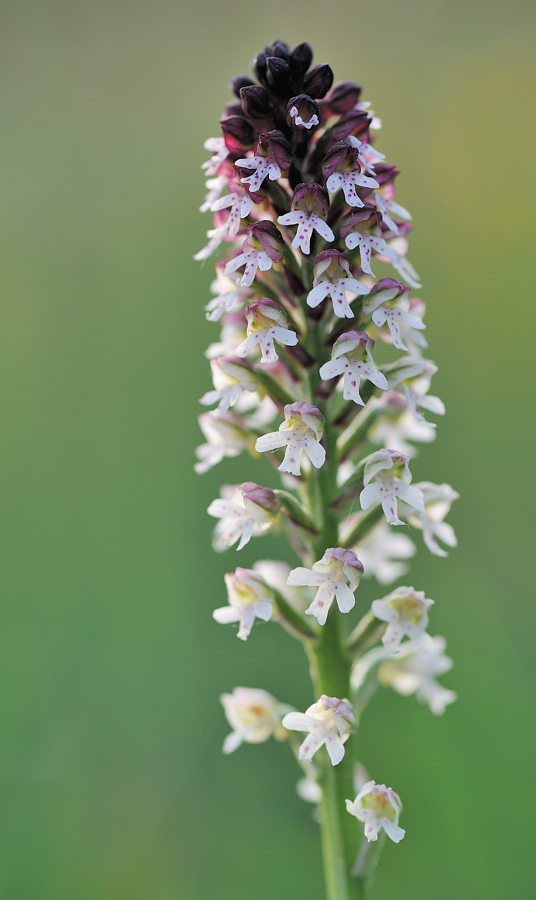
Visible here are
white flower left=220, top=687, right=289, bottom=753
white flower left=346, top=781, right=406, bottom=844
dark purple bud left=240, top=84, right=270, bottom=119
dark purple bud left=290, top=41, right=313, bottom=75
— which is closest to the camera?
white flower left=346, top=781, right=406, bottom=844

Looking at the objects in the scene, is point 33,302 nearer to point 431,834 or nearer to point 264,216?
point 264,216

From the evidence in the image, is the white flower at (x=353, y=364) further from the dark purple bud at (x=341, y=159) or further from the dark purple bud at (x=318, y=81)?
the dark purple bud at (x=318, y=81)

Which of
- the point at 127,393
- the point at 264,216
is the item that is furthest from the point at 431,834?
the point at 127,393

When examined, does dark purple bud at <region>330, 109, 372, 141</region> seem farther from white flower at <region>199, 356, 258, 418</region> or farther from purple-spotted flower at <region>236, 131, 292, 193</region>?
white flower at <region>199, 356, 258, 418</region>

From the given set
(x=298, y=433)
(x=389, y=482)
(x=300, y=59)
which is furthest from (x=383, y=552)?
(x=300, y=59)

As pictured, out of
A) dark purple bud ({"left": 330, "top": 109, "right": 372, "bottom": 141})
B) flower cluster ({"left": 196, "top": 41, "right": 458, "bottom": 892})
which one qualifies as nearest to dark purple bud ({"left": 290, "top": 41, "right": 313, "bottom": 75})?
flower cluster ({"left": 196, "top": 41, "right": 458, "bottom": 892})

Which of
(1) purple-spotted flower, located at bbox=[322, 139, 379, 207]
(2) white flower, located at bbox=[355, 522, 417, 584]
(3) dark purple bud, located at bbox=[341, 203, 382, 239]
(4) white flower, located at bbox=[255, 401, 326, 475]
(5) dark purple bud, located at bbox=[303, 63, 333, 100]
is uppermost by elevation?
(5) dark purple bud, located at bbox=[303, 63, 333, 100]

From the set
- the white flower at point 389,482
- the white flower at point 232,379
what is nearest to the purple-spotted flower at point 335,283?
the white flower at point 232,379

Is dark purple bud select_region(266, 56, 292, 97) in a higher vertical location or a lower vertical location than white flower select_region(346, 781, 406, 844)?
higher
